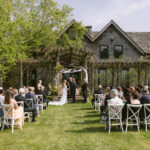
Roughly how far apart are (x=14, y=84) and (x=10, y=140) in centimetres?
1560

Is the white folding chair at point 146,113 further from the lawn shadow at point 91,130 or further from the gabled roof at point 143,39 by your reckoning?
the gabled roof at point 143,39

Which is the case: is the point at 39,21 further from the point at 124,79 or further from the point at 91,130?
the point at 91,130

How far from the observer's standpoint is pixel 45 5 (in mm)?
23219

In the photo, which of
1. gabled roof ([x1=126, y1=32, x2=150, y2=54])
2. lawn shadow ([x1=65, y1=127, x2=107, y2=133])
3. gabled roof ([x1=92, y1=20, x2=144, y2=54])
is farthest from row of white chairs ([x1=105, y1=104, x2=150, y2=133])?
gabled roof ([x1=126, y1=32, x2=150, y2=54])

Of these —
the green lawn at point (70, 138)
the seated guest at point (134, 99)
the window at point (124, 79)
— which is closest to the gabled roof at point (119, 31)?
the window at point (124, 79)

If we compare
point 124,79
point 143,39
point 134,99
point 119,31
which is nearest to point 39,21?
point 119,31

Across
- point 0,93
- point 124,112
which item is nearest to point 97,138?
point 124,112

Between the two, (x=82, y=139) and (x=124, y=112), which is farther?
(x=124, y=112)

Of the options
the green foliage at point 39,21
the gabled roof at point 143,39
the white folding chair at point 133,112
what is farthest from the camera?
the gabled roof at point 143,39

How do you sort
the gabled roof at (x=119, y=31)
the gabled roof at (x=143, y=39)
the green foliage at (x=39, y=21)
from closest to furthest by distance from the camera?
1. the green foliage at (x=39, y=21)
2. the gabled roof at (x=119, y=31)
3. the gabled roof at (x=143, y=39)

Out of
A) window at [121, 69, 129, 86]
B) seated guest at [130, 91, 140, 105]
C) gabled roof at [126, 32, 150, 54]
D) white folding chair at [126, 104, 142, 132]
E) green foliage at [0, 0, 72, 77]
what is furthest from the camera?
gabled roof at [126, 32, 150, 54]

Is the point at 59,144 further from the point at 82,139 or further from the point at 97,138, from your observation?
the point at 97,138

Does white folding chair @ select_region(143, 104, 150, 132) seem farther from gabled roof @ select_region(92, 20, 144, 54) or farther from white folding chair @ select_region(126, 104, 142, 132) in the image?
gabled roof @ select_region(92, 20, 144, 54)

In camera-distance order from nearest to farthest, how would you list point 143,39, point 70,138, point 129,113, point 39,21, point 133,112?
point 70,138, point 133,112, point 129,113, point 39,21, point 143,39
